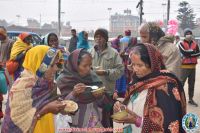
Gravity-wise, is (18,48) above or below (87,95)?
above

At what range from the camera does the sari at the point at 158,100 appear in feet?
9.07

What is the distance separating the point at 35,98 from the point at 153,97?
963 mm

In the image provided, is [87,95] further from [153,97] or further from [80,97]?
[153,97]

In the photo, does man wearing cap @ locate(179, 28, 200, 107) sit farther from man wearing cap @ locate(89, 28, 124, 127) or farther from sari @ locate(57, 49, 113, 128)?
sari @ locate(57, 49, 113, 128)

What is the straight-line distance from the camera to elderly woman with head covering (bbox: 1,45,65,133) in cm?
→ 300

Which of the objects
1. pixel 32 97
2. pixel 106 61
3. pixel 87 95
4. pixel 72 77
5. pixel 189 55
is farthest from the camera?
pixel 189 55

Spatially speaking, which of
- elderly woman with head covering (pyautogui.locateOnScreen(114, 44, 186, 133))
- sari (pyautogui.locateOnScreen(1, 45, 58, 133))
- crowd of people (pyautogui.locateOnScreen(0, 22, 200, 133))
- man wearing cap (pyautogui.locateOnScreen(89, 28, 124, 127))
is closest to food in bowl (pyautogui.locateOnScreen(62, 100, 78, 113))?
crowd of people (pyautogui.locateOnScreen(0, 22, 200, 133))

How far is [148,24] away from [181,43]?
4.78 meters

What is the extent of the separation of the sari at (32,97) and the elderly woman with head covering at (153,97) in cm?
62

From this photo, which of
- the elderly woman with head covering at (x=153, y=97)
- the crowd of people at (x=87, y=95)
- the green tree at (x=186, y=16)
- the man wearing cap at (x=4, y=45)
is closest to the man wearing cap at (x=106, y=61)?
the crowd of people at (x=87, y=95)

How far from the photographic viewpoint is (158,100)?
2.78 meters

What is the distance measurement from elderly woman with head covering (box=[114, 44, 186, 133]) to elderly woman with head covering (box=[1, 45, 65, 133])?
1.97ft

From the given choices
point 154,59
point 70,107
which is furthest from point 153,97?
point 70,107

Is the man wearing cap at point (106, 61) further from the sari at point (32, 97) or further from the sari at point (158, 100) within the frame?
the sari at point (158, 100)
